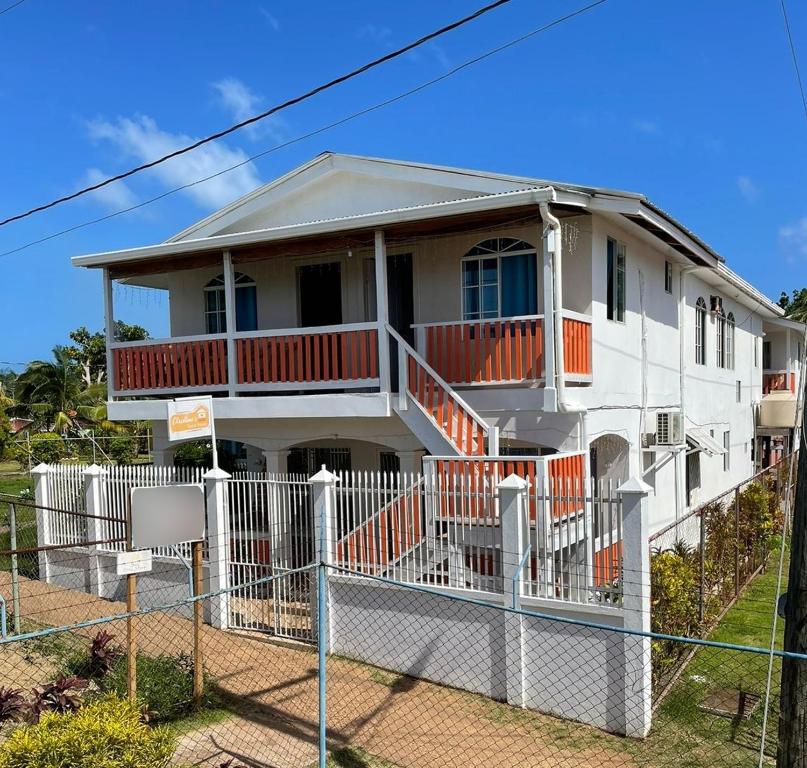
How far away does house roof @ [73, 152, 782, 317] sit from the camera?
31.6ft

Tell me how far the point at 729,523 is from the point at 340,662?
640cm

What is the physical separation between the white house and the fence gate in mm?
1629

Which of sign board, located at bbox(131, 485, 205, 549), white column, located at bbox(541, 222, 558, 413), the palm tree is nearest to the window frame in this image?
white column, located at bbox(541, 222, 558, 413)

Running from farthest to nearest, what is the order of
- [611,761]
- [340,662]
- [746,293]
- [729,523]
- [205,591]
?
[746,293]
[729,523]
[205,591]
[340,662]
[611,761]

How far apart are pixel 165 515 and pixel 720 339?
15295mm

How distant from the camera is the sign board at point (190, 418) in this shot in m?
9.48

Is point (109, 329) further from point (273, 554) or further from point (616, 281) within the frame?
point (616, 281)

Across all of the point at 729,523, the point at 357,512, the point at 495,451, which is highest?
the point at 495,451

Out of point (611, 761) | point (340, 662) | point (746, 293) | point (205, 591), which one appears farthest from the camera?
point (746, 293)

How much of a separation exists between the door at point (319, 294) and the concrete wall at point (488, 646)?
5402 millimetres

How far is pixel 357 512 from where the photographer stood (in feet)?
29.2

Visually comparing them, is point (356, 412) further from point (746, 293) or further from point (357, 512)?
point (746, 293)

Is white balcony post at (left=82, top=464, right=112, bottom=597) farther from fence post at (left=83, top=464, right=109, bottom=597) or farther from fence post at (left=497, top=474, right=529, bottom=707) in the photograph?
fence post at (left=497, top=474, right=529, bottom=707)

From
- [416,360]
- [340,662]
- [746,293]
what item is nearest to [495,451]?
[416,360]
